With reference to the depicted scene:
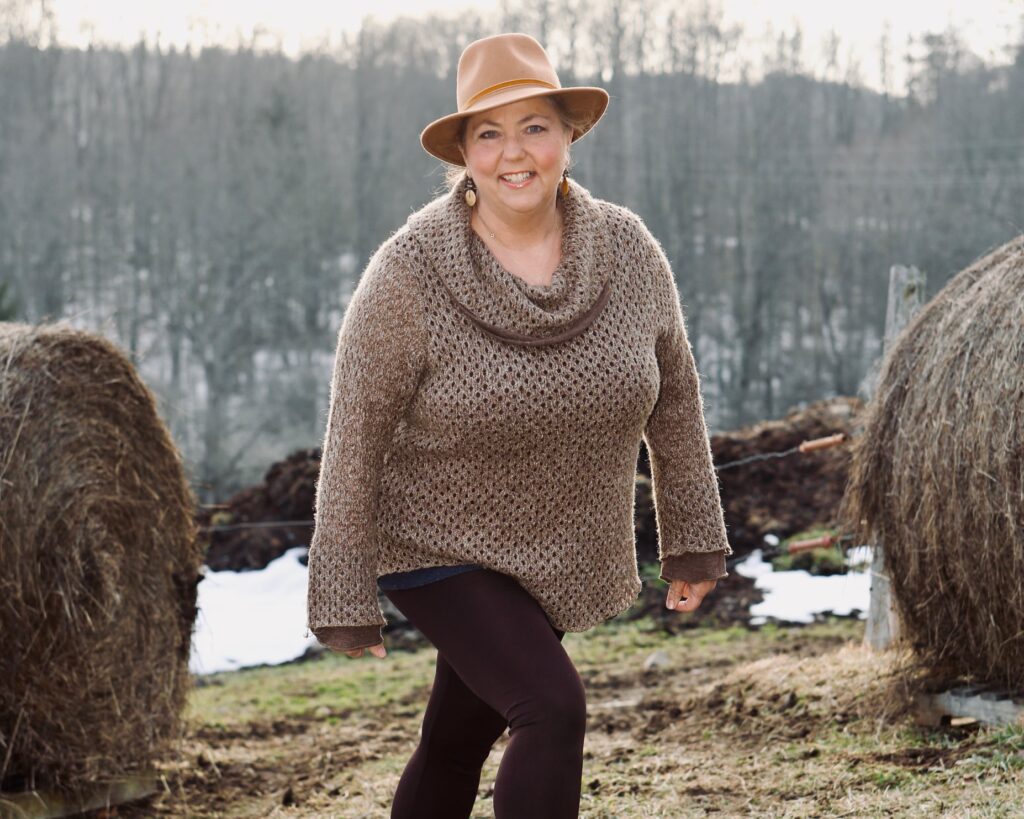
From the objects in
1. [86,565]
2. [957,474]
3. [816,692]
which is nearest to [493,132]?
[957,474]

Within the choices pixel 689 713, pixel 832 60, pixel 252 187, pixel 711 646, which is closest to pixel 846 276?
pixel 832 60

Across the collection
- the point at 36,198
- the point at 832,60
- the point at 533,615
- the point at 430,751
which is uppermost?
the point at 832,60

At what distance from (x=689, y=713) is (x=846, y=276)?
2058 cm

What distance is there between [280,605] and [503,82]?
6.83m

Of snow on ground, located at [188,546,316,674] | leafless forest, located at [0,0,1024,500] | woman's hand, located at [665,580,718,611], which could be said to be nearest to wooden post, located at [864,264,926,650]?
woman's hand, located at [665,580,718,611]

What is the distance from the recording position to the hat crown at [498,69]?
2635 mm

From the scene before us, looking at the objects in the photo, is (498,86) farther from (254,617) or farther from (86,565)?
(254,617)

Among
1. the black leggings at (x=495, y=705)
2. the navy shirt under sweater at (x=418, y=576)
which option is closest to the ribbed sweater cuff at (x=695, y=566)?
the black leggings at (x=495, y=705)

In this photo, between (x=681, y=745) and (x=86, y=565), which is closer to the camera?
(x=86, y=565)

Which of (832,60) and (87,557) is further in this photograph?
(832,60)

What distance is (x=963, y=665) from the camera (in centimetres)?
440

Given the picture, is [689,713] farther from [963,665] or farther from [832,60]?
[832,60]

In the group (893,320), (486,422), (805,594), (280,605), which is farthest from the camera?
(280,605)

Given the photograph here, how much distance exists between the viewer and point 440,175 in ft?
74.5
